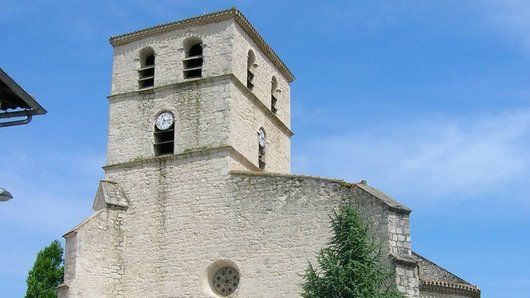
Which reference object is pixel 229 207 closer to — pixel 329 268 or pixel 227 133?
pixel 227 133

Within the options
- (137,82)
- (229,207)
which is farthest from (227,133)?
(137,82)

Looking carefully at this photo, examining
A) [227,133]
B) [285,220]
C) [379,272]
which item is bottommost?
[379,272]

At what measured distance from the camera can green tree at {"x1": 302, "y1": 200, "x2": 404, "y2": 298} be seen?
15312mm

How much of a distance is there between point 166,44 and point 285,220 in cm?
694

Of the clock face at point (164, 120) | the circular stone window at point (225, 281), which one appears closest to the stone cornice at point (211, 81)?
the clock face at point (164, 120)

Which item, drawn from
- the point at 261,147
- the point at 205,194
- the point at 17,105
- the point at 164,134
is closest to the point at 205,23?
the point at 164,134

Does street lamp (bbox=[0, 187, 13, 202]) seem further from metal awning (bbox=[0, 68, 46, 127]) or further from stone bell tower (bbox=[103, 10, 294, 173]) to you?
stone bell tower (bbox=[103, 10, 294, 173])

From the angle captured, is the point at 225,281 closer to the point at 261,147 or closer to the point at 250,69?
the point at 261,147

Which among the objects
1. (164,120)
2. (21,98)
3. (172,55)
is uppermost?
(172,55)

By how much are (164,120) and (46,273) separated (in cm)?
748

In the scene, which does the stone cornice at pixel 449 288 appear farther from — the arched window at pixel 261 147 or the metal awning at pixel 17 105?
the metal awning at pixel 17 105

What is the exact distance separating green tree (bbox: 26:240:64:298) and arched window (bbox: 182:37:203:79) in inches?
321

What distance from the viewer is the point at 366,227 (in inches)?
635

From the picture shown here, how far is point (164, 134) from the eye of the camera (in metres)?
21.8
